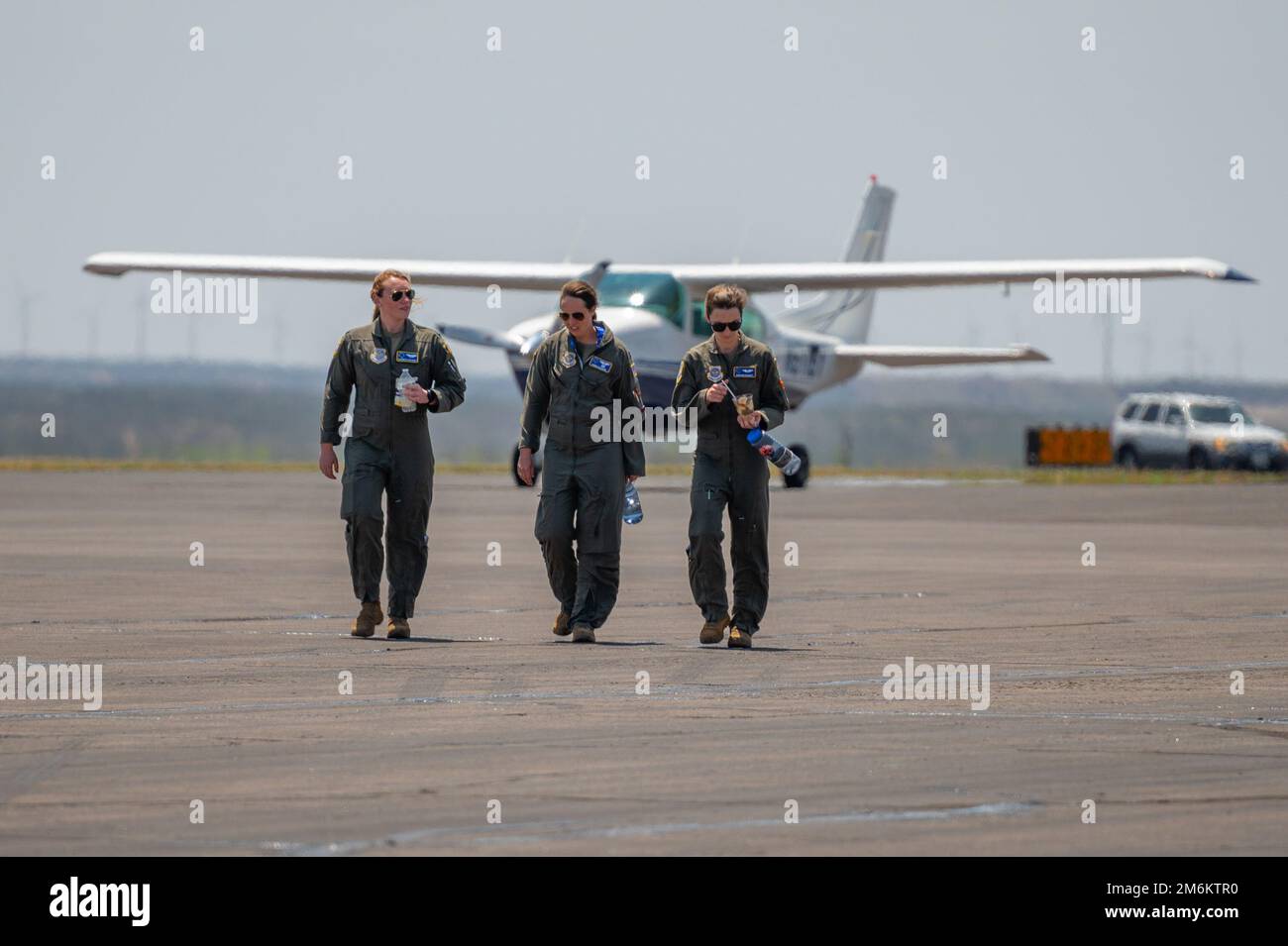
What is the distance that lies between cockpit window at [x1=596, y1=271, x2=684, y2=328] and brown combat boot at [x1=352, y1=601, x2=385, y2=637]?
78.1 ft

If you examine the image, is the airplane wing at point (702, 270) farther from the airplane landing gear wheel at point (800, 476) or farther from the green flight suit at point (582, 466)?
the green flight suit at point (582, 466)

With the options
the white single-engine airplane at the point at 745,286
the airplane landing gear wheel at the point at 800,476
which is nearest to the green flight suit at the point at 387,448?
the white single-engine airplane at the point at 745,286

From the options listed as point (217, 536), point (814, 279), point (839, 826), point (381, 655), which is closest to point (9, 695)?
point (381, 655)

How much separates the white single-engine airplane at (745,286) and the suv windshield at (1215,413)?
25.2ft

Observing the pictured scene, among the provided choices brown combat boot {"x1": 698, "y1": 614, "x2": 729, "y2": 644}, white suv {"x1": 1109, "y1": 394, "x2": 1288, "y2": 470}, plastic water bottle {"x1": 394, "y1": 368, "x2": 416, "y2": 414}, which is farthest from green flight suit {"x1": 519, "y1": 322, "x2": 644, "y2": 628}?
white suv {"x1": 1109, "y1": 394, "x2": 1288, "y2": 470}

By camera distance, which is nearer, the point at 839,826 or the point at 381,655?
the point at 839,826

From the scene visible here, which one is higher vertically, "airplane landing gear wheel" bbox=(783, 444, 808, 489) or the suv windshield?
the suv windshield

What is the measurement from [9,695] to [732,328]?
4528 millimetres

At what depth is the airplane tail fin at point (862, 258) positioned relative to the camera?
48.7 metres

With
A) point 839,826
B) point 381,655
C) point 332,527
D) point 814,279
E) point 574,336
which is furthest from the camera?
point 814,279

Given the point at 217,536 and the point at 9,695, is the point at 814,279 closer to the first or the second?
the point at 217,536

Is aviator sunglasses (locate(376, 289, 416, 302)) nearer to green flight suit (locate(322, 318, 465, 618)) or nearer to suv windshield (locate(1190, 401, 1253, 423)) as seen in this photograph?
green flight suit (locate(322, 318, 465, 618))

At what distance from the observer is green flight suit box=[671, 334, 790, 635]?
12828 millimetres
